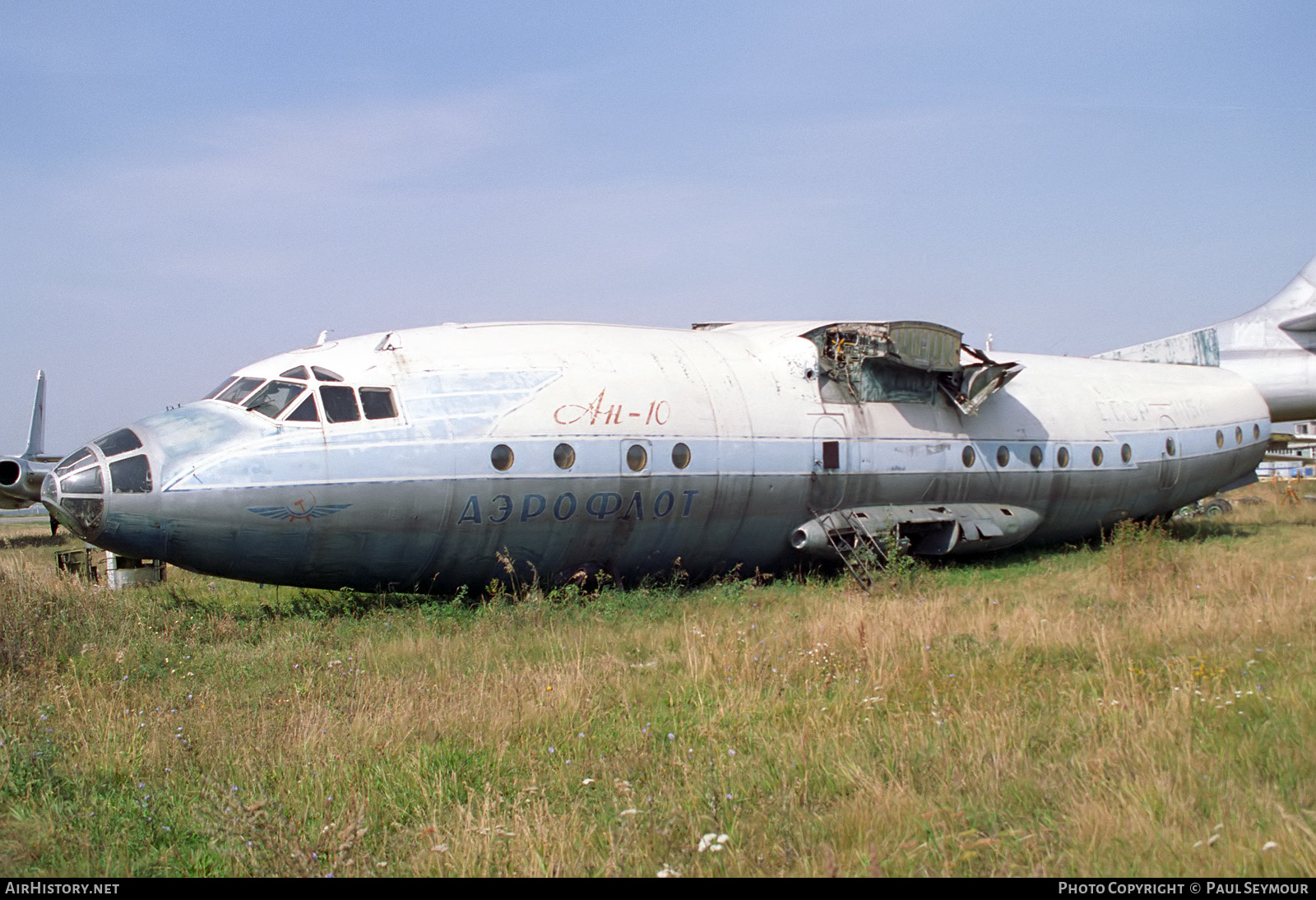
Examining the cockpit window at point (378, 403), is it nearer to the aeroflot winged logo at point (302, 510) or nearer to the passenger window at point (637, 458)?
the aeroflot winged logo at point (302, 510)

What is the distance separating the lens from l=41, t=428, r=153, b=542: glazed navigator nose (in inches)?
414

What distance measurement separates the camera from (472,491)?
11.6 meters

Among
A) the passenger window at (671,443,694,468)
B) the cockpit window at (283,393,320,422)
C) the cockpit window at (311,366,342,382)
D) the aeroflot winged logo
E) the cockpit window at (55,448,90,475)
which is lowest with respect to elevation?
the aeroflot winged logo

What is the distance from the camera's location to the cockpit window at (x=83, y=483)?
10531 mm

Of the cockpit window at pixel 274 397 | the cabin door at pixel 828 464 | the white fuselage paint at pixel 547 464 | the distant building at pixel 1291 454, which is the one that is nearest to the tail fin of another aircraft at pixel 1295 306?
the distant building at pixel 1291 454

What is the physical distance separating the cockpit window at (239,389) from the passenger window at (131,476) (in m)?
1.34

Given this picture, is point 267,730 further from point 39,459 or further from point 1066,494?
point 39,459

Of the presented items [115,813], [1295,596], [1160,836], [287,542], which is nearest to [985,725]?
[1160,836]

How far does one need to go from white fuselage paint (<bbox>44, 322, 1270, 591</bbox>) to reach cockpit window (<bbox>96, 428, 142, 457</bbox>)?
11 centimetres

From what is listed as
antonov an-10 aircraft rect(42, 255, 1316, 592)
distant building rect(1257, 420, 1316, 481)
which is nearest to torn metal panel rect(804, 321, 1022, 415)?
antonov an-10 aircraft rect(42, 255, 1316, 592)

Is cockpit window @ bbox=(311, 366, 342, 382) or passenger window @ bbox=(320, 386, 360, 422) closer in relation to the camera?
passenger window @ bbox=(320, 386, 360, 422)

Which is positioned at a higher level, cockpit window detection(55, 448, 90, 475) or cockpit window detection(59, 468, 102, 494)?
cockpit window detection(55, 448, 90, 475)

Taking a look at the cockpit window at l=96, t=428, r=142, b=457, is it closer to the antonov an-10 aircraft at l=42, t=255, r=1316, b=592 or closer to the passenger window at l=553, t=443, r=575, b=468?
the antonov an-10 aircraft at l=42, t=255, r=1316, b=592
